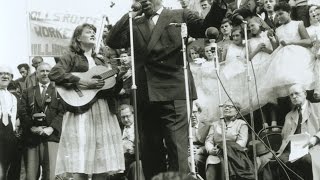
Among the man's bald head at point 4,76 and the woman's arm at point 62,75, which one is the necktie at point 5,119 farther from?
the woman's arm at point 62,75

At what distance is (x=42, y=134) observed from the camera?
630 cm

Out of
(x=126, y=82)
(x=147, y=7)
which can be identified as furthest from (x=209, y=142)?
(x=147, y=7)

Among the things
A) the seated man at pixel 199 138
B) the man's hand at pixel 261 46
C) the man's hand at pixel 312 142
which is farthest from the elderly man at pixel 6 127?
the man's hand at pixel 312 142

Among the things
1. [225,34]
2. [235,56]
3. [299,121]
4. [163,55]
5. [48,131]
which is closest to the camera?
[163,55]

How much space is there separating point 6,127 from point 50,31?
1862mm

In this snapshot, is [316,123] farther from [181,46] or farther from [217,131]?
[181,46]

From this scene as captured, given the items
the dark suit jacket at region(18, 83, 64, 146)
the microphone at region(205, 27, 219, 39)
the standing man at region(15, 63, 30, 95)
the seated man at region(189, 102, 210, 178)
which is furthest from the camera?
the standing man at region(15, 63, 30, 95)

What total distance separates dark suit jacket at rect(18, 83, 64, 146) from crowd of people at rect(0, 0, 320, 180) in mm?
10

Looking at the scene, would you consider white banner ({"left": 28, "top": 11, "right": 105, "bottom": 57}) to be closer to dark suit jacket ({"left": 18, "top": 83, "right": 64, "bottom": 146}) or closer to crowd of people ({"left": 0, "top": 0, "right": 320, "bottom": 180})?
crowd of people ({"left": 0, "top": 0, "right": 320, "bottom": 180})

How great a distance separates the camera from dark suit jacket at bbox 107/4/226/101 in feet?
14.8

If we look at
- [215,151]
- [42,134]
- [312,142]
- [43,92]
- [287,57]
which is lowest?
[215,151]

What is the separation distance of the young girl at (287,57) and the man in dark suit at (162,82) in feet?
7.52

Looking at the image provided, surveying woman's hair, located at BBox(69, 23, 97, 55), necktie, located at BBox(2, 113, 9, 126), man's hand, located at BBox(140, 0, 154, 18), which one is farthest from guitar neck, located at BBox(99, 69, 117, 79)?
necktie, located at BBox(2, 113, 9, 126)

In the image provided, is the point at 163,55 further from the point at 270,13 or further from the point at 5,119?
the point at 270,13
